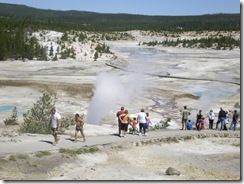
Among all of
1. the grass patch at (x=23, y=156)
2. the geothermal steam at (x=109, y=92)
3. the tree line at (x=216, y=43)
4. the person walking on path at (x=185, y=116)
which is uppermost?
the tree line at (x=216, y=43)

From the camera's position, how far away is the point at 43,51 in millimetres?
45312

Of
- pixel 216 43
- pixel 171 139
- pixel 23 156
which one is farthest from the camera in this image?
pixel 216 43

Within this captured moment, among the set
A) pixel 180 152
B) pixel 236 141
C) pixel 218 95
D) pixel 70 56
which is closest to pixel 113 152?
pixel 180 152

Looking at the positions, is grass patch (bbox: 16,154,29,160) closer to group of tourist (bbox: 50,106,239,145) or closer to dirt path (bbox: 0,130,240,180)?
dirt path (bbox: 0,130,240,180)

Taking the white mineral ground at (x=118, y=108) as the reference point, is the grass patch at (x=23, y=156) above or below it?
above

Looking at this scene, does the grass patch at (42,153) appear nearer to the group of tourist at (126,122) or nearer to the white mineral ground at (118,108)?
the white mineral ground at (118,108)

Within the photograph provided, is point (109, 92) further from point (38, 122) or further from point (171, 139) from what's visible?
point (171, 139)

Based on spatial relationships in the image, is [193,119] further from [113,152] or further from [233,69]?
[233,69]

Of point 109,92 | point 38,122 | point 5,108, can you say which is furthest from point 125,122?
point 109,92

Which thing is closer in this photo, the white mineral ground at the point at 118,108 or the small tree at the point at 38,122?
the white mineral ground at the point at 118,108

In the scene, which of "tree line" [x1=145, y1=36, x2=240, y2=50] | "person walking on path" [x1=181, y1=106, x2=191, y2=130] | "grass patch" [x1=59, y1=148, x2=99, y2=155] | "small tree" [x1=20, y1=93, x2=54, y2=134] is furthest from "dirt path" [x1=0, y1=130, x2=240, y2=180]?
"tree line" [x1=145, y1=36, x2=240, y2=50]

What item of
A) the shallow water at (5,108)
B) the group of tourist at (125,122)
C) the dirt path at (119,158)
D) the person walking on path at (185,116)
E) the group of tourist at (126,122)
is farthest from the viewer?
the shallow water at (5,108)

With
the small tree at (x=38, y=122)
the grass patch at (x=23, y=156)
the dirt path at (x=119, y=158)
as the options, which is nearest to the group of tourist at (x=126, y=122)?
the dirt path at (x=119, y=158)

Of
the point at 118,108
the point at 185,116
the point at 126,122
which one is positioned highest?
the point at 126,122
